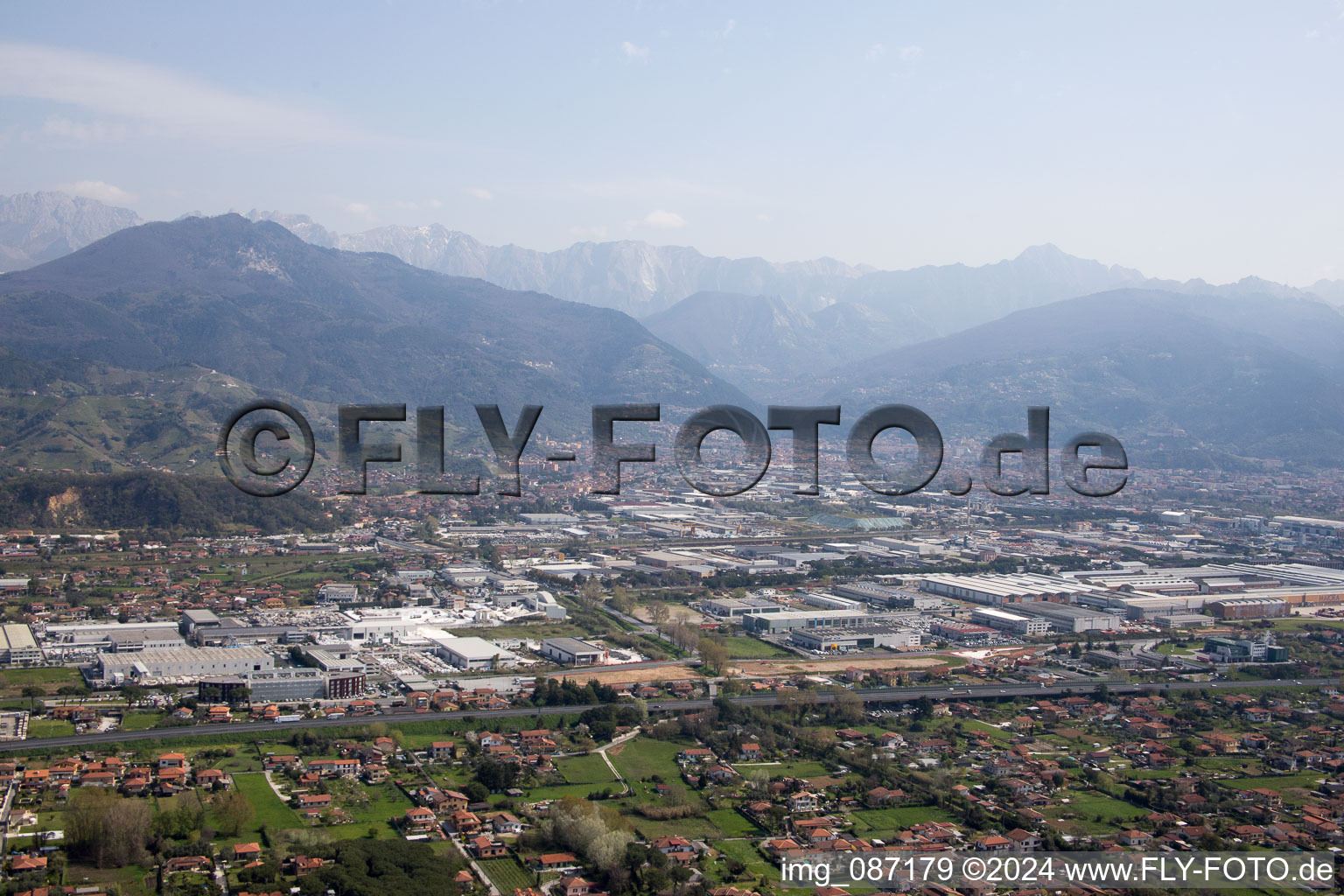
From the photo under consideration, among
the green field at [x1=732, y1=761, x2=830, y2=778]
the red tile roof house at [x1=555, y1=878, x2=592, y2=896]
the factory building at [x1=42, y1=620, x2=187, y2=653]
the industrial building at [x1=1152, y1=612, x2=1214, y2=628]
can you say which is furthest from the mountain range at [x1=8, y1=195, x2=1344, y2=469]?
the red tile roof house at [x1=555, y1=878, x2=592, y2=896]

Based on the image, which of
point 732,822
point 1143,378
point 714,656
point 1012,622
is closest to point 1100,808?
point 732,822

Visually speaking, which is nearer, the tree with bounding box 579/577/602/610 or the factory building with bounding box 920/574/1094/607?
the tree with bounding box 579/577/602/610

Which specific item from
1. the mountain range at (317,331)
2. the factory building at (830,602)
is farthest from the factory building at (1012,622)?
the mountain range at (317,331)

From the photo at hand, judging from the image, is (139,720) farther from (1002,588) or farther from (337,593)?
(1002,588)

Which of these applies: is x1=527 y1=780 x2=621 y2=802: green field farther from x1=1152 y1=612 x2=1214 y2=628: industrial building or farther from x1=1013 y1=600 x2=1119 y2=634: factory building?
x1=1152 y1=612 x2=1214 y2=628: industrial building

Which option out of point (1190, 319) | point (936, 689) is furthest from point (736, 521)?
point (1190, 319)

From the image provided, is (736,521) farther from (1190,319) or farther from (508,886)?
(1190,319)
